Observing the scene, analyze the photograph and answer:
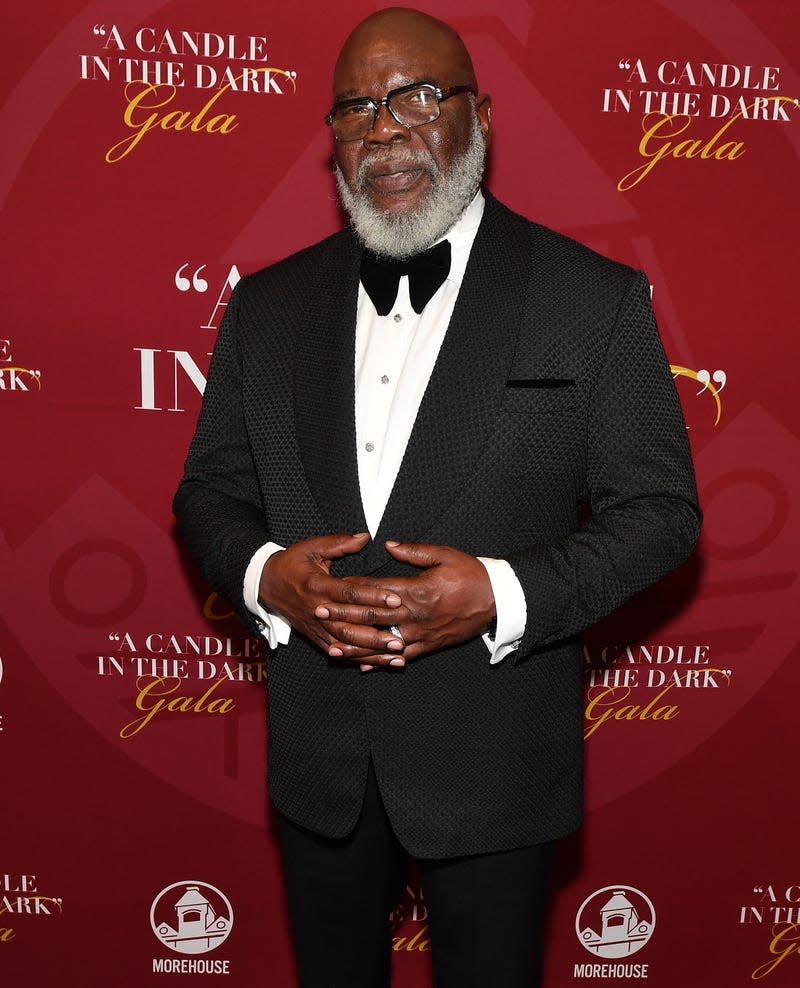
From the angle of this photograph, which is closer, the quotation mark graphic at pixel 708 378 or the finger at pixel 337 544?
the finger at pixel 337 544

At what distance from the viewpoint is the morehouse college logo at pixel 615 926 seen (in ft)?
8.32

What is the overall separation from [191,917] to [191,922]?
1 cm

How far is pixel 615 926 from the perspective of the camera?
2555 millimetres

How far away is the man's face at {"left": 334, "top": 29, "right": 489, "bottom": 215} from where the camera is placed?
1.61m

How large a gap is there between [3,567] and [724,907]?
6.19 feet

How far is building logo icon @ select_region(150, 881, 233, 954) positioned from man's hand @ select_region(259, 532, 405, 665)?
1289mm

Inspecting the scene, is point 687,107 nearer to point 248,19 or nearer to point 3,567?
point 248,19

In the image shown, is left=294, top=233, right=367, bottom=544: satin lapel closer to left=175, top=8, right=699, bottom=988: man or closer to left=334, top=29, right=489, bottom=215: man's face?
left=175, top=8, right=699, bottom=988: man

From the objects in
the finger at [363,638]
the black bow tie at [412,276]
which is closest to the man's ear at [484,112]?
the black bow tie at [412,276]

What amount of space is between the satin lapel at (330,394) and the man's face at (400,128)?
15 centimetres

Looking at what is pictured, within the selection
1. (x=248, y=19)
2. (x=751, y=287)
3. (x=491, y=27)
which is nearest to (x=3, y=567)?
(x=248, y=19)

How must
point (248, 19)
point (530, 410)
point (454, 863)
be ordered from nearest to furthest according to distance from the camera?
point (530, 410)
point (454, 863)
point (248, 19)

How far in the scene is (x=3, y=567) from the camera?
2336mm

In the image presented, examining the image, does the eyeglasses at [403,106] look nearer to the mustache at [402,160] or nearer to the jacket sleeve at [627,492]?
the mustache at [402,160]
